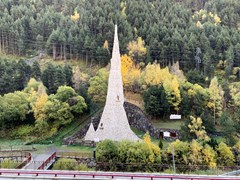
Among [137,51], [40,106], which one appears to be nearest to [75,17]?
[137,51]

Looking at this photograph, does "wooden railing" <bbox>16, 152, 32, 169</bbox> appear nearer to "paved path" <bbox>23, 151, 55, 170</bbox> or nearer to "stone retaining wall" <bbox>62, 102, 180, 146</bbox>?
"paved path" <bbox>23, 151, 55, 170</bbox>

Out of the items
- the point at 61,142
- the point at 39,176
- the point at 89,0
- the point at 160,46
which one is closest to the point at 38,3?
the point at 89,0

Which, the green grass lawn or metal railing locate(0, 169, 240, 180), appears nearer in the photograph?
metal railing locate(0, 169, 240, 180)

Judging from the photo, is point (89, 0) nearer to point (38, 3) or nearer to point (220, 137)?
point (38, 3)


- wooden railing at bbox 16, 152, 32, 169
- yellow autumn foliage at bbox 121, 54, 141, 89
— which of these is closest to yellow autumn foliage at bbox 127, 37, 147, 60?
yellow autumn foliage at bbox 121, 54, 141, 89

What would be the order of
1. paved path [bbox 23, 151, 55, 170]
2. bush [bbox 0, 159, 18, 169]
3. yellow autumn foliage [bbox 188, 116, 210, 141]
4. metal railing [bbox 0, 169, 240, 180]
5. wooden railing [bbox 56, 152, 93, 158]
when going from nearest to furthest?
metal railing [bbox 0, 169, 240, 180]
bush [bbox 0, 159, 18, 169]
paved path [bbox 23, 151, 55, 170]
wooden railing [bbox 56, 152, 93, 158]
yellow autumn foliage [bbox 188, 116, 210, 141]

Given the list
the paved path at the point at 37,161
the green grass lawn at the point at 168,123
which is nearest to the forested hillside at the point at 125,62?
the green grass lawn at the point at 168,123

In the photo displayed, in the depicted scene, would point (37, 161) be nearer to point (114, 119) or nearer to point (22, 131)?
point (114, 119)

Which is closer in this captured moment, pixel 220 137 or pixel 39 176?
pixel 39 176
